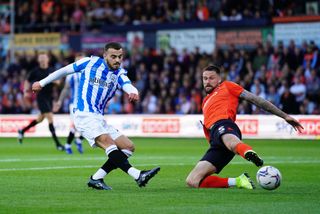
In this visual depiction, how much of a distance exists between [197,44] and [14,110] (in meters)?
8.03

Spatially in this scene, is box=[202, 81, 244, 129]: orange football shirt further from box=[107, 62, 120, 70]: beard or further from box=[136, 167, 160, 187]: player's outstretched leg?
box=[107, 62, 120, 70]: beard

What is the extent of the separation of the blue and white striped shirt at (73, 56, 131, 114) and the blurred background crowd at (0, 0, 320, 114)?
53.0 ft

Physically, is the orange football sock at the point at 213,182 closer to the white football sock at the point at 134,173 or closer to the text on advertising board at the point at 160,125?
the white football sock at the point at 134,173

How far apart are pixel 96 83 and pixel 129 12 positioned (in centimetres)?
2504

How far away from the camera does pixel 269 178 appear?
12.4 m

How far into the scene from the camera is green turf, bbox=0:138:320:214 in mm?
10523

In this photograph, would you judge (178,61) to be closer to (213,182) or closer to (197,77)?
(197,77)

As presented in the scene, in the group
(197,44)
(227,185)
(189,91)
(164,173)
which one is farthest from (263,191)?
Answer: (197,44)

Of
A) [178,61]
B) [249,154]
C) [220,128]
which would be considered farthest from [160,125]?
[249,154]

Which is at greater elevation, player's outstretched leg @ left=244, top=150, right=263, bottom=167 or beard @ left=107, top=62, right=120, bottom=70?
beard @ left=107, top=62, right=120, bottom=70

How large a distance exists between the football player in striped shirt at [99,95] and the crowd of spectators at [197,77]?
54.5ft

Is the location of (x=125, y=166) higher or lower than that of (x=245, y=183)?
higher

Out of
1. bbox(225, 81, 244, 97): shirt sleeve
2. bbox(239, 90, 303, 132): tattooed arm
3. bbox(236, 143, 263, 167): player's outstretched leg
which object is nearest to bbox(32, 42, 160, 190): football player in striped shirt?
bbox(225, 81, 244, 97): shirt sleeve

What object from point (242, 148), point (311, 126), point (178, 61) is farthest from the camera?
point (178, 61)
